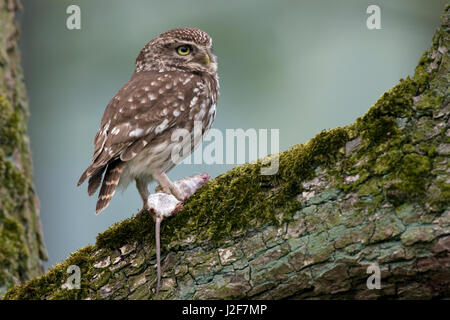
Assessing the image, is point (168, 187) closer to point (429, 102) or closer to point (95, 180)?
point (95, 180)

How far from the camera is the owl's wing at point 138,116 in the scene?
2922 mm

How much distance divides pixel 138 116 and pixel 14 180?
3.00 ft

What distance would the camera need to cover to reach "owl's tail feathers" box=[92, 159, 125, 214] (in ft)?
9.12

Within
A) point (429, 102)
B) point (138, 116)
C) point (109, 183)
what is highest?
point (429, 102)

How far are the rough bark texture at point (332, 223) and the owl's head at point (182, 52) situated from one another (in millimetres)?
1425

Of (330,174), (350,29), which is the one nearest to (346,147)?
(330,174)

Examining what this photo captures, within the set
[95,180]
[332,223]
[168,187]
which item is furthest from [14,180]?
[332,223]

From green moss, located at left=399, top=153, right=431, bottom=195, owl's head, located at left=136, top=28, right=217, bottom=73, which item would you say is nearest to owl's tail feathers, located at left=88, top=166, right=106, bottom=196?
owl's head, located at left=136, top=28, right=217, bottom=73

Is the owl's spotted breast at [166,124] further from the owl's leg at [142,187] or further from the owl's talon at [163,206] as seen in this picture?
the owl's talon at [163,206]

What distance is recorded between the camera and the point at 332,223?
2029mm

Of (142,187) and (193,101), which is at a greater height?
(193,101)

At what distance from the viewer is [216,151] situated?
3.66 metres

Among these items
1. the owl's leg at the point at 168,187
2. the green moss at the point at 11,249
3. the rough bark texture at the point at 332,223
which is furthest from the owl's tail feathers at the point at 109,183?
the green moss at the point at 11,249
